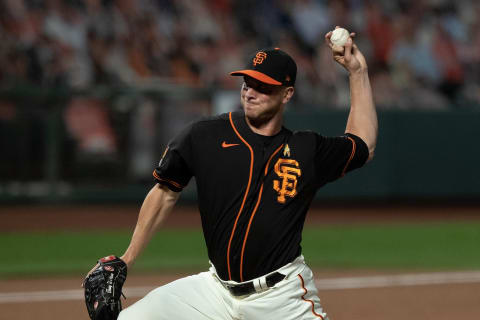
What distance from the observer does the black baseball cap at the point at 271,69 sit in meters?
3.72

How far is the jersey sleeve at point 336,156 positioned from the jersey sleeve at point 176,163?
23.2 inches

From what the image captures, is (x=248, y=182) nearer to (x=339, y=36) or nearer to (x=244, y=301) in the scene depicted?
(x=244, y=301)

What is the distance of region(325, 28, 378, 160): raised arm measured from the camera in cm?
404

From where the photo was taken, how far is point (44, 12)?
12773 mm

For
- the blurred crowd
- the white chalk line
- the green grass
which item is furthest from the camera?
the blurred crowd

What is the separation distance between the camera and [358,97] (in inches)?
160

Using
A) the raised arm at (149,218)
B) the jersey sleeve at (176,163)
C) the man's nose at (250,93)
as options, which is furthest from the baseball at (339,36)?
the raised arm at (149,218)

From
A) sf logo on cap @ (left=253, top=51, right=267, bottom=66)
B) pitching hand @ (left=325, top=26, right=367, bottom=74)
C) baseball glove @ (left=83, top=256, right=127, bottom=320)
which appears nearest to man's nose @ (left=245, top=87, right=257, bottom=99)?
sf logo on cap @ (left=253, top=51, right=267, bottom=66)

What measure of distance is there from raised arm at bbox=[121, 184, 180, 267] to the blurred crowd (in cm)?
882

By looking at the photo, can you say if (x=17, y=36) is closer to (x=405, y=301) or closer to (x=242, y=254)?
(x=405, y=301)

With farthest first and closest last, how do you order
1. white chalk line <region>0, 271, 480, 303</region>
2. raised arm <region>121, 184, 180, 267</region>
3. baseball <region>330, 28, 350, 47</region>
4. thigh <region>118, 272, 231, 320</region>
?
white chalk line <region>0, 271, 480, 303</region> → baseball <region>330, 28, 350, 47</region> → raised arm <region>121, 184, 180, 267</region> → thigh <region>118, 272, 231, 320</region>

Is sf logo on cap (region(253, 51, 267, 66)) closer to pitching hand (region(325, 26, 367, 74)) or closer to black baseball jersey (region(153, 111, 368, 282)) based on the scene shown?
black baseball jersey (region(153, 111, 368, 282))

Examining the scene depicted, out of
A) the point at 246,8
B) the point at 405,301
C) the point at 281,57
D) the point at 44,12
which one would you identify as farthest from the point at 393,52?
the point at 281,57

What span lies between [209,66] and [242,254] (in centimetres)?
1048
